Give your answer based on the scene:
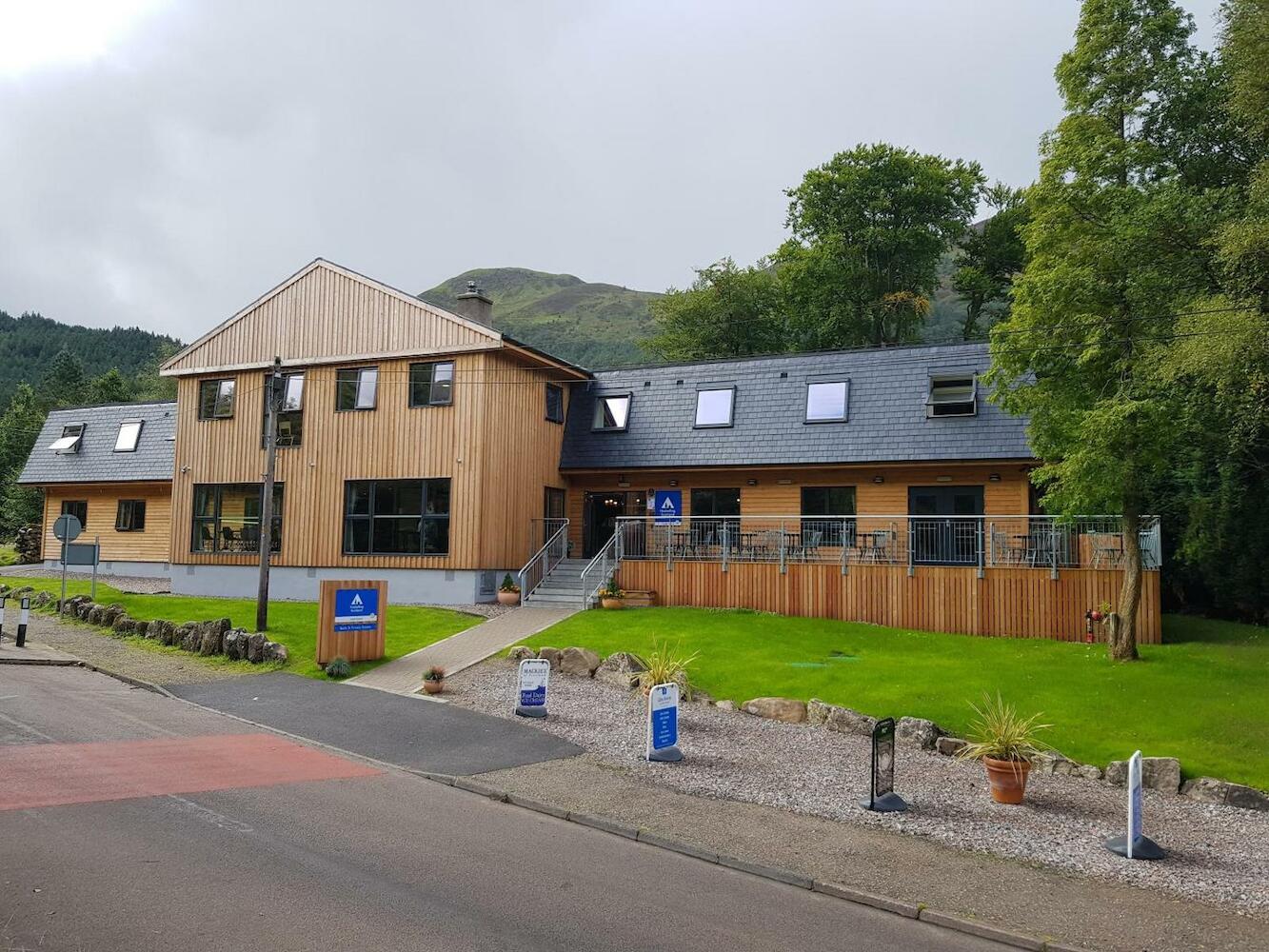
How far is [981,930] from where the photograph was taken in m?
6.38

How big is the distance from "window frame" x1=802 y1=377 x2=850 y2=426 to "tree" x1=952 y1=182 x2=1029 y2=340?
54.2 feet

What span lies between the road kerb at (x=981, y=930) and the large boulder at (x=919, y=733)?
5.40 meters

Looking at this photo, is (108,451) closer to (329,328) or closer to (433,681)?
(329,328)

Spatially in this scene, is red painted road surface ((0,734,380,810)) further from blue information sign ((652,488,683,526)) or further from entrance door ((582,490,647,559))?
entrance door ((582,490,647,559))

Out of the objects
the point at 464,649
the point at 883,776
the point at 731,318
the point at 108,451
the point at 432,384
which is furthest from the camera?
the point at 731,318

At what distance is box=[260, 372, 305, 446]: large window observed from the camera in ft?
86.5

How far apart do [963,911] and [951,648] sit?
11.4 metres

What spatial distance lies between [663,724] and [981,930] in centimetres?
519

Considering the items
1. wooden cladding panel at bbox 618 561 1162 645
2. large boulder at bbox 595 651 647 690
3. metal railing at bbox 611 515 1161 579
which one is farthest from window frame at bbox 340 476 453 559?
large boulder at bbox 595 651 647 690

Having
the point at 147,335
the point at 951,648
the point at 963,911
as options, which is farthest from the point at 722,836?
the point at 147,335

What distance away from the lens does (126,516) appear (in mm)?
35062

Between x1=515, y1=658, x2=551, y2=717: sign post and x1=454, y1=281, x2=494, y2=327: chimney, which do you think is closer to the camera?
x1=515, y1=658, x2=551, y2=717: sign post

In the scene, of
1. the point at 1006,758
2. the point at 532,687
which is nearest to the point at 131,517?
the point at 532,687

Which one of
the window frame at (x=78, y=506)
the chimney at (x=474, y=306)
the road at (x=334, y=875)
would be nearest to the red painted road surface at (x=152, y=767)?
the road at (x=334, y=875)
